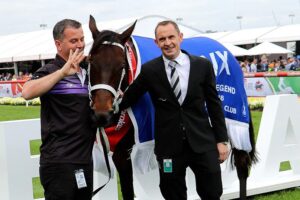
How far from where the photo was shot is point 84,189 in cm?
271

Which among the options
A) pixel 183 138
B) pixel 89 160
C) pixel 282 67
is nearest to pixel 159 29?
pixel 183 138

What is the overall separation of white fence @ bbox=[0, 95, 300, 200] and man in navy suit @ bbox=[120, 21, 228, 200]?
1228 millimetres

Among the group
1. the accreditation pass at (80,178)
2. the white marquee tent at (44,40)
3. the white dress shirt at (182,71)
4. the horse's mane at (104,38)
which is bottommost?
the accreditation pass at (80,178)

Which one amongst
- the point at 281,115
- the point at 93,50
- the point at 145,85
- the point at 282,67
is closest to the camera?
the point at 93,50

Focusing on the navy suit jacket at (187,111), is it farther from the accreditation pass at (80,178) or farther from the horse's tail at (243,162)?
the horse's tail at (243,162)

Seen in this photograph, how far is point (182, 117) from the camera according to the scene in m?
3.04

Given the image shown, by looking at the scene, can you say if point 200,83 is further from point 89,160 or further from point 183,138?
point 89,160

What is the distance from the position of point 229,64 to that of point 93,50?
1948mm

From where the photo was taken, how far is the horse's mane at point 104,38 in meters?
2.93

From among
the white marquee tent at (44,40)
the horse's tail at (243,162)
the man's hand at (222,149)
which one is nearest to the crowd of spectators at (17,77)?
the white marquee tent at (44,40)

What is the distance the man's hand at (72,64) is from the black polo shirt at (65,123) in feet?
0.34

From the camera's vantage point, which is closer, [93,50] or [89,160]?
[89,160]

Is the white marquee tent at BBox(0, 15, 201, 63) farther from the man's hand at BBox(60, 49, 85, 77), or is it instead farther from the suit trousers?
the man's hand at BBox(60, 49, 85, 77)

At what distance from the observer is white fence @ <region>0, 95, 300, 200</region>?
377 cm
